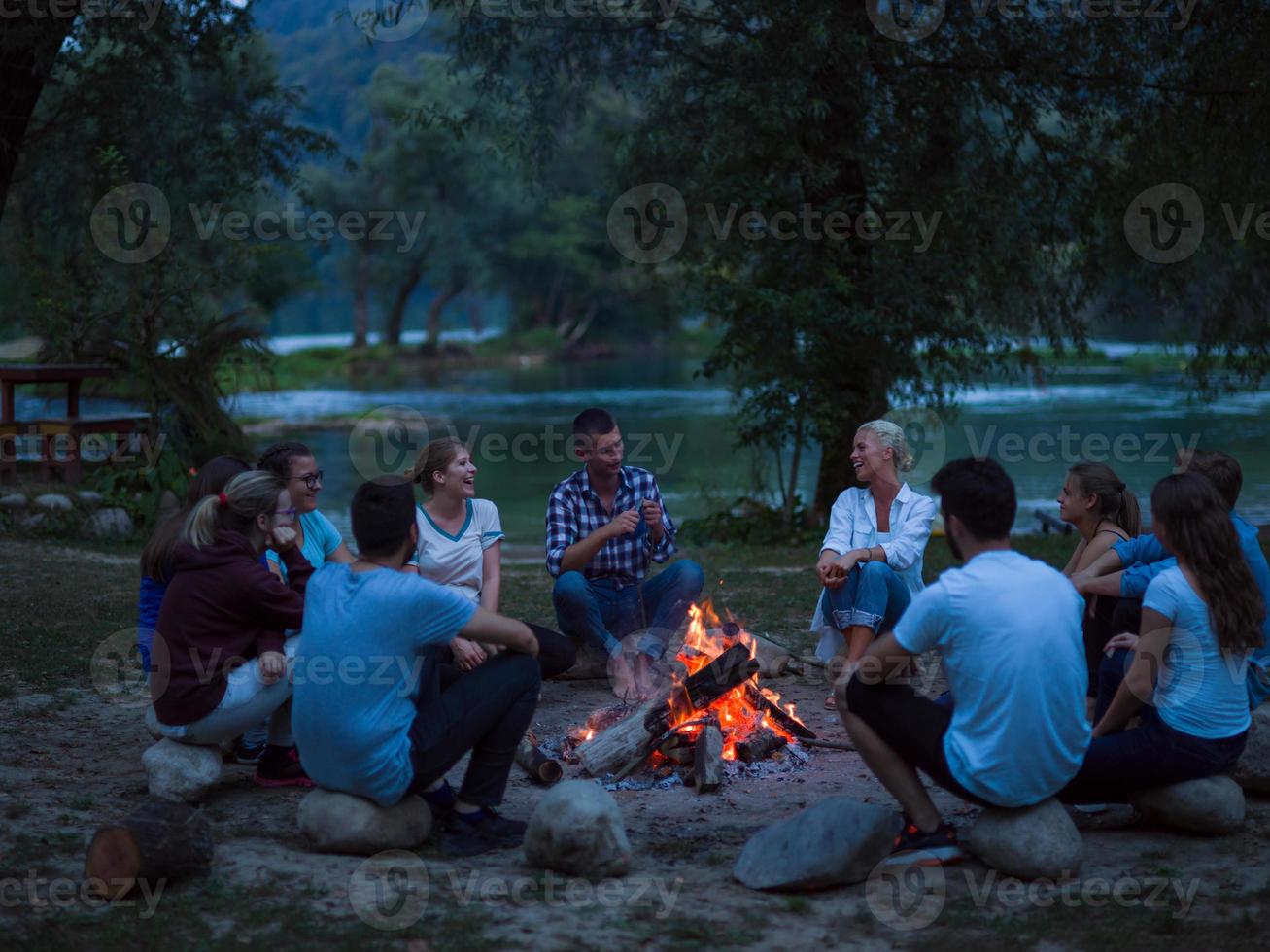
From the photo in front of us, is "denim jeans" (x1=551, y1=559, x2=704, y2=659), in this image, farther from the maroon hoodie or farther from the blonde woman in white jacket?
the maroon hoodie

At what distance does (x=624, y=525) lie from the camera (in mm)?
6555

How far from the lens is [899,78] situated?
13062 millimetres

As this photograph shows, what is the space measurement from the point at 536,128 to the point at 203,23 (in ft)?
11.6

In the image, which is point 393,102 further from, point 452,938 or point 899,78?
point 452,938

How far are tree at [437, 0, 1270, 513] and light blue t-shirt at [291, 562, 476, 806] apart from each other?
847 centimetres

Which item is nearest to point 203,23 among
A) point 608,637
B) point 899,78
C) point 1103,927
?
point 899,78

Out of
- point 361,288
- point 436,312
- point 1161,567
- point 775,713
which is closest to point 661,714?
point 775,713

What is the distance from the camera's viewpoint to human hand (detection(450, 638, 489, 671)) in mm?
5293

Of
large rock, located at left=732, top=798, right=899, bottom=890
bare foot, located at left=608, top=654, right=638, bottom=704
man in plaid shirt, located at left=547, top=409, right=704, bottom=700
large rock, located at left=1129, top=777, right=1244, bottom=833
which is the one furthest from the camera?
bare foot, located at left=608, top=654, right=638, bottom=704

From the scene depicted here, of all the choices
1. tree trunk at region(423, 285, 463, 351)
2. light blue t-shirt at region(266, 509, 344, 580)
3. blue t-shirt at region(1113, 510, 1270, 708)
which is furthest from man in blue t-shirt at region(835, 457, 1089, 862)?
tree trunk at region(423, 285, 463, 351)

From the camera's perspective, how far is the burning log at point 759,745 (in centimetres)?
595

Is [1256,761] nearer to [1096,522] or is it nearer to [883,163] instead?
[1096,522]

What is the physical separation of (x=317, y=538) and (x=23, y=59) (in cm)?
735

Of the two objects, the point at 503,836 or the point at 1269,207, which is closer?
the point at 503,836
